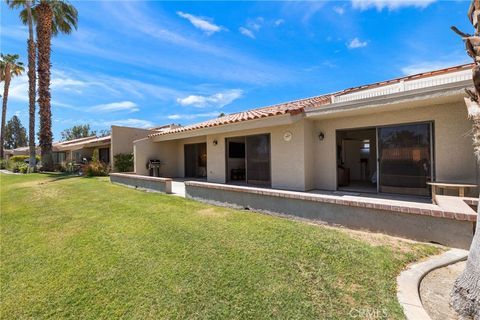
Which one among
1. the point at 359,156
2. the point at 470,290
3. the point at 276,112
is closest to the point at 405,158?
the point at 276,112

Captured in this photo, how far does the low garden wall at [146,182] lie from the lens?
1233 cm

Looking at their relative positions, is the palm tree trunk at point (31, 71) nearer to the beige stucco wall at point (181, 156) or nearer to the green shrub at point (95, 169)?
the green shrub at point (95, 169)

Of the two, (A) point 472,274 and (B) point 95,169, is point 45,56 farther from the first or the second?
(A) point 472,274

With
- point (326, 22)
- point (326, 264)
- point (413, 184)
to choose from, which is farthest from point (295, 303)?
point (326, 22)

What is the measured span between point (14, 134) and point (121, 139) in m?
88.8

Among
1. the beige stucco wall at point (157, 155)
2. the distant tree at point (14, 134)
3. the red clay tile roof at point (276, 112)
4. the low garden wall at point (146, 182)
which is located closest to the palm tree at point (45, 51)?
the beige stucco wall at point (157, 155)

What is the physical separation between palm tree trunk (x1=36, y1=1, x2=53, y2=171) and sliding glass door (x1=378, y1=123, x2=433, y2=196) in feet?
92.2

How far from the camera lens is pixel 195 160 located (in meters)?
19.4

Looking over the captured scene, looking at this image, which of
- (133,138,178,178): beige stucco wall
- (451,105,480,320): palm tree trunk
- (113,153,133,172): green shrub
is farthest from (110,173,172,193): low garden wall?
(451,105,480,320): palm tree trunk

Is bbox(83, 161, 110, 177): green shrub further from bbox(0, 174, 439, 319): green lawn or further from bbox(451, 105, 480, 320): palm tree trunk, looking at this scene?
bbox(451, 105, 480, 320): palm tree trunk

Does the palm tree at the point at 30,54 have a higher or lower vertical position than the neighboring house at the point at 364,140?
higher

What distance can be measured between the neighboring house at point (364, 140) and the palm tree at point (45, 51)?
1613cm

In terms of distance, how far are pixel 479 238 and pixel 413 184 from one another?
23.6 ft

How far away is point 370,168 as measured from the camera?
591 inches
